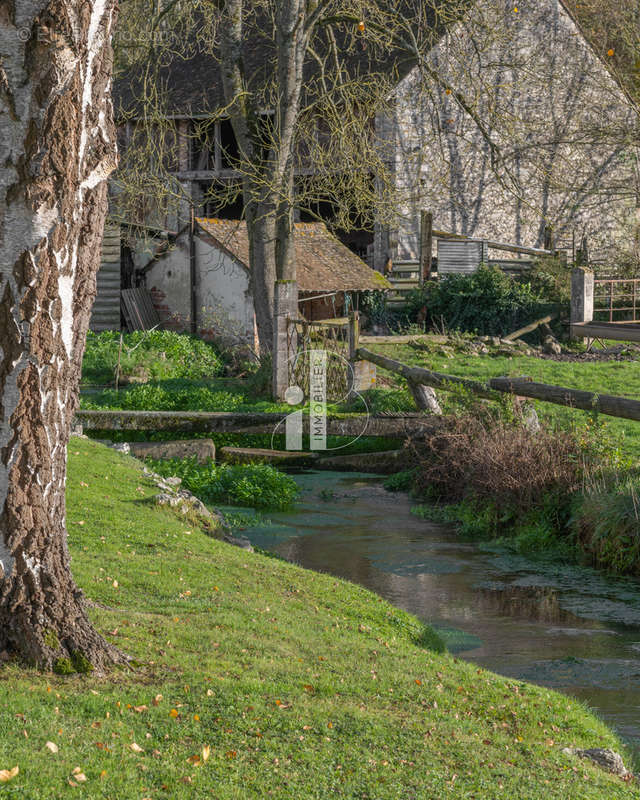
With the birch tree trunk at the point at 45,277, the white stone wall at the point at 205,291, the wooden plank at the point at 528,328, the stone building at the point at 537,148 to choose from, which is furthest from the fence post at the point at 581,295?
the birch tree trunk at the point at 45,277

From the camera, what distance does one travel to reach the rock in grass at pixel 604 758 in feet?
17.1

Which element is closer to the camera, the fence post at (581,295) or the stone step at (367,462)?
the stone step at (367,462)

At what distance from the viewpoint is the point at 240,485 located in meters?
13.8

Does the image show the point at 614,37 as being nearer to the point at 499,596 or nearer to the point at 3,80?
the point at 499,596

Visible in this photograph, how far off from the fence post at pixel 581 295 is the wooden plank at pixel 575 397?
12.7 m

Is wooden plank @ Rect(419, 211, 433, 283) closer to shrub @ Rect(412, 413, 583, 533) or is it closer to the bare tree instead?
the bare tree

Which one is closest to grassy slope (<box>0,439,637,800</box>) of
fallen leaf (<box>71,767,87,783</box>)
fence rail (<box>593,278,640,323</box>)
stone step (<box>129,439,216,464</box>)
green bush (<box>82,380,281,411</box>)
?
fallen leaf (<box>71,767,87,783</box>)

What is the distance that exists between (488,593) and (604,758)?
4719 millimetres

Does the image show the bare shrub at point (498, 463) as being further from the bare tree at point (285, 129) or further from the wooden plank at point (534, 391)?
the bare tree at point (285, 129)

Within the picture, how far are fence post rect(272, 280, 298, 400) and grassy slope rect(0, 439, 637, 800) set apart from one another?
35.0ft

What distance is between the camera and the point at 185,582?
293 inches

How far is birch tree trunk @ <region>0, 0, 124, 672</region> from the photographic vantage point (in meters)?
4.66

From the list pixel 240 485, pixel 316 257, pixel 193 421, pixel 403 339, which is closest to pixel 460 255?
pixel 316 257

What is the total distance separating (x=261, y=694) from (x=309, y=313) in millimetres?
22755
